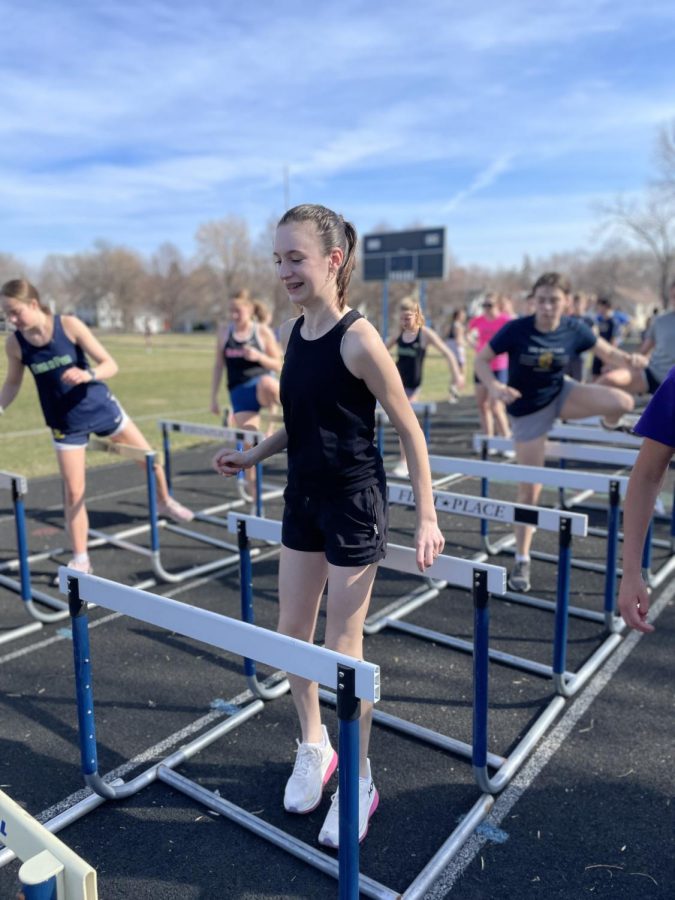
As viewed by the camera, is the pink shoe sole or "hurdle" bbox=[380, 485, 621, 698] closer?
the pink shoe sole

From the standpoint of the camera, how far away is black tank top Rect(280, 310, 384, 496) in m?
2.26

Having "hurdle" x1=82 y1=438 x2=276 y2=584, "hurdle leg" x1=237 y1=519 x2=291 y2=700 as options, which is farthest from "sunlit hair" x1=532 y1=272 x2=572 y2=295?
"hurdle" x1=82 y1=438 x2=276 y2=584

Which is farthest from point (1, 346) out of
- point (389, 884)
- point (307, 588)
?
point (389, 884)

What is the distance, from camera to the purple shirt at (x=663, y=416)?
1824 mm

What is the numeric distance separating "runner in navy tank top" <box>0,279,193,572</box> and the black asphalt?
99 cm

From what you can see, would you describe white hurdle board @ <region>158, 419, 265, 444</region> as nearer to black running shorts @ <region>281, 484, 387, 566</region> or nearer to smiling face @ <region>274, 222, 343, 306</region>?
black running shorts @ <region>281, 484, 387, 566</region>

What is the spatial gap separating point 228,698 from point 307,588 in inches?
54.1

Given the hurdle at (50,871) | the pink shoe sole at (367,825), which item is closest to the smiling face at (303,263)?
the hurdle at (50,871)

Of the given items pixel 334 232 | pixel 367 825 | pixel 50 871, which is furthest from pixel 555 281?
pixel 50 871

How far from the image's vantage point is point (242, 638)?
2.05 meters

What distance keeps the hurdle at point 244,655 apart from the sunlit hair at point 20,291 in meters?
2.44

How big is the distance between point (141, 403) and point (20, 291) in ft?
43.6

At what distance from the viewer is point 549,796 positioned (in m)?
2.83

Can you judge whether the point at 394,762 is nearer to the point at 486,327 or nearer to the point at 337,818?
the point at 337,818
